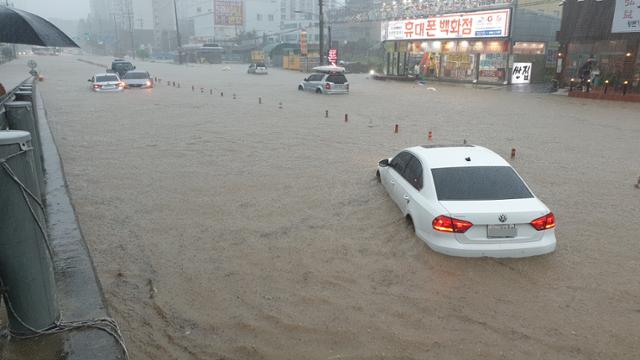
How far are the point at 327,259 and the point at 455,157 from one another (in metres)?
2.79

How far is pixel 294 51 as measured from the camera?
252 ft

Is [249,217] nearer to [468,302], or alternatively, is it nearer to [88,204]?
[88,204]

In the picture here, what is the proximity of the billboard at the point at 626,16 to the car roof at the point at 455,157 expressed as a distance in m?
26.5

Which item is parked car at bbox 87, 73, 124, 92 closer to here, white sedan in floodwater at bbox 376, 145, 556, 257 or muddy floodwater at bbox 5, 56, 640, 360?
muddy floodwater at bbox 5, 56, 640, 360

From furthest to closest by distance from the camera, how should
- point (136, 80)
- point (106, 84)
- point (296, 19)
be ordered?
point (296, 19) → point (136, 80) → point (106, 84)

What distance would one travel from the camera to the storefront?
3928cm

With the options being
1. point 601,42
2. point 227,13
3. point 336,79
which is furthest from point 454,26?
point 227,13

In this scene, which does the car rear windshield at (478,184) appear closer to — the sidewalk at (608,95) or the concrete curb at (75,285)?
the concrete curb at (75,285)

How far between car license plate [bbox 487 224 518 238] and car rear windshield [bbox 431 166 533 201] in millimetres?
560

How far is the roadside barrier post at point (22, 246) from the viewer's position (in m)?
2.79

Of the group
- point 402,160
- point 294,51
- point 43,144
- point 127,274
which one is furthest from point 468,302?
point 294,51

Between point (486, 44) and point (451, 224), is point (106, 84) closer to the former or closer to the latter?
point (486, 44)

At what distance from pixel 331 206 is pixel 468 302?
154 inches

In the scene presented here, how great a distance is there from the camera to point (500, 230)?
653 cm
